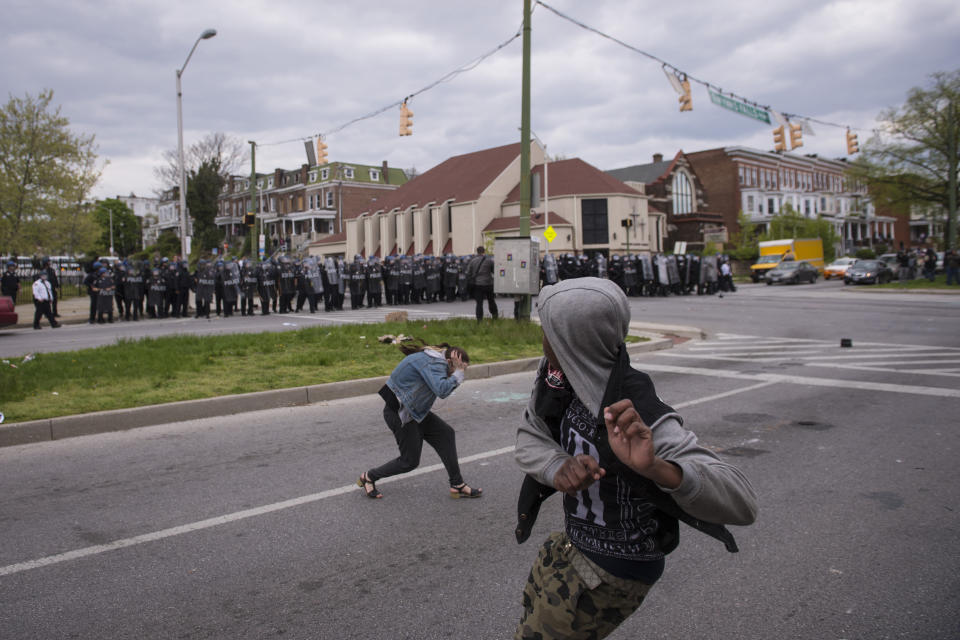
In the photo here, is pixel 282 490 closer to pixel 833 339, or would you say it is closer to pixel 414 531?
pixel 414 531

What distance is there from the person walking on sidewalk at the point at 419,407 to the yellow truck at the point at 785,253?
44.6 metres

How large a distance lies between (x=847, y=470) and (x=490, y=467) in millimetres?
2915

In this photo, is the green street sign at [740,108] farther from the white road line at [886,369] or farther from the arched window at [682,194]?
the arched window at [682,194]

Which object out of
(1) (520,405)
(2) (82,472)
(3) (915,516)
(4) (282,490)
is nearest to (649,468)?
(3) (915,516)

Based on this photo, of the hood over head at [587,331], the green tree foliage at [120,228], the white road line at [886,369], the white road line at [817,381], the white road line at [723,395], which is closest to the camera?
the hood over head at [587,331]

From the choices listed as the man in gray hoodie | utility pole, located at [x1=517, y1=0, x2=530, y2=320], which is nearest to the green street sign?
utility pole, located at [x1=517, y1=0, x2=530, y2=320]

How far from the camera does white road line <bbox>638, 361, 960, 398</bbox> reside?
867 cm

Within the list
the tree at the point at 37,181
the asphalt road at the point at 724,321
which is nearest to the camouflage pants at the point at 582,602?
the asphalt road at the point at 724,321

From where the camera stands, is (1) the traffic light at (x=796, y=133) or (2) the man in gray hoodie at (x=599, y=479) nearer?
(2) the man in gray hoodie at (x=599, y=479)

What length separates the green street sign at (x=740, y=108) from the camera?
755 inches

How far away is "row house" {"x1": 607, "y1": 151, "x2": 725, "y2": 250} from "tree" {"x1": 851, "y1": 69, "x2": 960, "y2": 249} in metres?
17.5

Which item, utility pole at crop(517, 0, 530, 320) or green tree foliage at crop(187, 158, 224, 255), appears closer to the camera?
utility pole at crop(517, 0, 530, 320)

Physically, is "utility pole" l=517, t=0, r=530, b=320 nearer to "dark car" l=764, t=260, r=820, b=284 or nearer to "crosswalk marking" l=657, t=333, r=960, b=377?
"crosswalk marking" l=657, t=333, r=960, b=377

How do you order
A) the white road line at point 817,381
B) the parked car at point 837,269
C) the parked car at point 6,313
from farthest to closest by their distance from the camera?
the parked car at point 837,269 < the parked car at point 6,313 < the white road line at point 817,381
